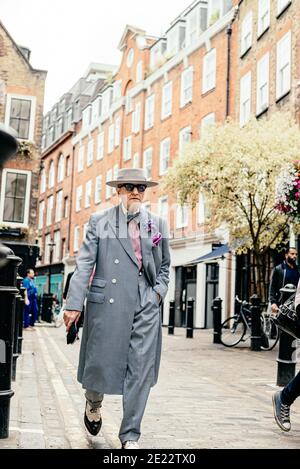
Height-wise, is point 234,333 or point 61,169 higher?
point 61,169

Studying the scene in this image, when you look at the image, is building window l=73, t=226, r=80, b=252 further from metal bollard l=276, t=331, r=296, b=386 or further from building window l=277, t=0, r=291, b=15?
metal bollard l=276, t=331, r=296, b=386

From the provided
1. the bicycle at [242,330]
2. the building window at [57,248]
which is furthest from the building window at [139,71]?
the bicycle at [242,330]

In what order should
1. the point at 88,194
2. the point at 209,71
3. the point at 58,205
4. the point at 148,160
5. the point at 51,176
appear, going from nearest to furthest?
1. the point at 209,71
2. the point at 148,160
3. the point at 88,194
4. the point at 58,205
5. the point at 51,176

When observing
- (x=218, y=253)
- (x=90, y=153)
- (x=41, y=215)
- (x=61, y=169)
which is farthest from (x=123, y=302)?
(x=41, y=215)

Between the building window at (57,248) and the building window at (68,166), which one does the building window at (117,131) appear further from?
the building window at (57,248)

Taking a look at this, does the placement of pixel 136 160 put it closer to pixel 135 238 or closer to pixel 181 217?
pixel 181 217

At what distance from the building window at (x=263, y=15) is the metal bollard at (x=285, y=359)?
653 inches

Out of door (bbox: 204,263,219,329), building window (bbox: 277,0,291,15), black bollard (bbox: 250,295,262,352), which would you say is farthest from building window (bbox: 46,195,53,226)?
black bollard (bbox: 250,295,262,352)

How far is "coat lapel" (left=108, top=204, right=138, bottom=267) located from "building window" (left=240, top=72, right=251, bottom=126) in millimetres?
18897

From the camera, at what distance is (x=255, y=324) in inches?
502

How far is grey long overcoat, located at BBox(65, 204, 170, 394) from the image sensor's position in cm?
407

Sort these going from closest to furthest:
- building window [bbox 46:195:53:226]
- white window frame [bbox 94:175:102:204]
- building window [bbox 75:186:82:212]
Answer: white window frame [bbox 94:175:102:204] → building window [bbox 75:186:82:212] → building window [bbox 46:195:53:226]

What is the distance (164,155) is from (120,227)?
85.7 ft

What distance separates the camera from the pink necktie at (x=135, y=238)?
4.31m
